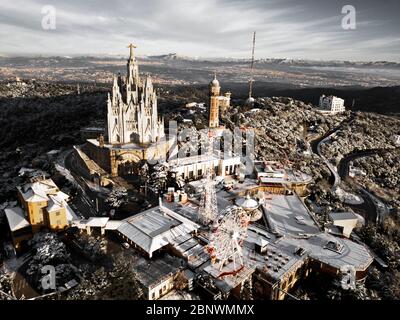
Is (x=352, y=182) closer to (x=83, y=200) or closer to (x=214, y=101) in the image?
(x=214, y=101)

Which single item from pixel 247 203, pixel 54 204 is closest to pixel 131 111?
pixel 54 204

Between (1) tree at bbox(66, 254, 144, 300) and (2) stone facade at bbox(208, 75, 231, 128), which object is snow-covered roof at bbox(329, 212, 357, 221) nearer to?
(1) tree at bbox(66, 254, 144, 300)

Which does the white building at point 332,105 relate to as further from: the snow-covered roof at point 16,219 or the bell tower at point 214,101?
the snow-covered roof at point 16,219

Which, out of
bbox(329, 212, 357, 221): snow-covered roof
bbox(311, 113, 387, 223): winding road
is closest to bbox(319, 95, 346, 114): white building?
bbox(311, 113, 387, 223): winding road

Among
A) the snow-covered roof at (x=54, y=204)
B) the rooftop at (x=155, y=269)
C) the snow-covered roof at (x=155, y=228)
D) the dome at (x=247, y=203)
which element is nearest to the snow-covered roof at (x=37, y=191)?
the snow-covered roof at (x=54, y=204)
